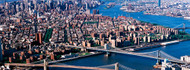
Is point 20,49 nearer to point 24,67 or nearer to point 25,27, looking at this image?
point 24,67

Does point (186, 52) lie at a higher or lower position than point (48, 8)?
lower

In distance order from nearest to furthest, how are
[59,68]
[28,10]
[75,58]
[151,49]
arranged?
1. [59,68]
2. [75,58]
3. [151,49]
4. [28,10]

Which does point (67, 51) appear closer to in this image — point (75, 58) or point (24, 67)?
point (75, 58)

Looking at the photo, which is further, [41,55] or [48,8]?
[48,8]

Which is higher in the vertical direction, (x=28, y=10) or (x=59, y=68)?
(x=28, y=10)

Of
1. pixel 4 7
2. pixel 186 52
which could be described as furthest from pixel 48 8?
pixel 186 52

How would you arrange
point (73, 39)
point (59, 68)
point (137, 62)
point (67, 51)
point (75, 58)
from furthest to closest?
point (73, 39)
point (67, 51)
point (75, 58)
point (137, 62)
point (59, 68)

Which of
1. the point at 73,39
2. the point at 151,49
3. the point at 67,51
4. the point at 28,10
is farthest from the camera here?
the point at 28,10

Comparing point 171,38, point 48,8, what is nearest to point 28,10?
point 48,8

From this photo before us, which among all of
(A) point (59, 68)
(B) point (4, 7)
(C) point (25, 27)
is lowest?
(A) point (59, 68)
